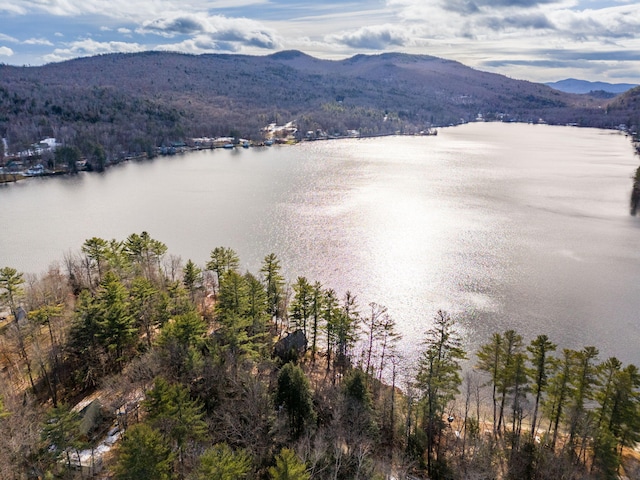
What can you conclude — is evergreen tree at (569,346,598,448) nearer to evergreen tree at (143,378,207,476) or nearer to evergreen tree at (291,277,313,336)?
evergreen tree at (291,277,313,336)

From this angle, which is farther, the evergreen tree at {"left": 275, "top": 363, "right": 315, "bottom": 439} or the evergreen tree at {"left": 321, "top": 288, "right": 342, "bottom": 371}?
the evergreen tree at {"left": 321, "top": 288, "right": 342, "bottom": 371}

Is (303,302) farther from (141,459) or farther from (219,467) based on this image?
(219,467)

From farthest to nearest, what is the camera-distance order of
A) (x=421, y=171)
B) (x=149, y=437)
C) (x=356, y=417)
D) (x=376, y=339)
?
(x=421, y=171) → (x=376, y=339) → (x=356, y=417) → (x=149, y=437)

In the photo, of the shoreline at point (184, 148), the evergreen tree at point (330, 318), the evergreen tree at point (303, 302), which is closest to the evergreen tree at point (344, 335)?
the evergreen tree at point (330, 318)

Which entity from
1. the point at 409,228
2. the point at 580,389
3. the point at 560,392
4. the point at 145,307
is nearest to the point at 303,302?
the point at 145,307

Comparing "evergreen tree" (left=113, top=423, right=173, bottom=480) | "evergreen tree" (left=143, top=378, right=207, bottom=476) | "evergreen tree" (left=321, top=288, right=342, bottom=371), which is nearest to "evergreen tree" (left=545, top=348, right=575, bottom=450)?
"evergreen tree" (left=321, top=288, right=342, bottom=371)

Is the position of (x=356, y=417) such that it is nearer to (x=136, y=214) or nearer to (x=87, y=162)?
(x=136, y=214)

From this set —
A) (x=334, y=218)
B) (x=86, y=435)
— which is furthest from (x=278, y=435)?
(x=334, y=218)
